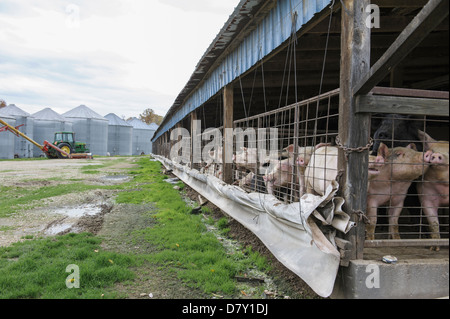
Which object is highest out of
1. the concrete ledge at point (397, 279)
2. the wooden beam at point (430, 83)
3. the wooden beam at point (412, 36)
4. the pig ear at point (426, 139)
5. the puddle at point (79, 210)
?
the wooden beam at point (430, 83)

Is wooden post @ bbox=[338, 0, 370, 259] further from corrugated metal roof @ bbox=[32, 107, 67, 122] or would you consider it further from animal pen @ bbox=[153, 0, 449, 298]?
corrugated metal roof @ bbox=[32, 107, 67, 122]

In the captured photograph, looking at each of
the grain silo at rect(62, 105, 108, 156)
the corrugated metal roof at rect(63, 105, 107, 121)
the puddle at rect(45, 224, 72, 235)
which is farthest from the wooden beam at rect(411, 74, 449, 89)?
the corrugated metal roof at rect(63, 105, 107, 121)

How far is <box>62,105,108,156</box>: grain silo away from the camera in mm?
50934

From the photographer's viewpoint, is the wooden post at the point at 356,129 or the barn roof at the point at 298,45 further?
the barn roof at the point at 298,45

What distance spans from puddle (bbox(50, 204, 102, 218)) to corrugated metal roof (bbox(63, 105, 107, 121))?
48.3 meters

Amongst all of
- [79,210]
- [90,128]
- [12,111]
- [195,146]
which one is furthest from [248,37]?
[90,128]

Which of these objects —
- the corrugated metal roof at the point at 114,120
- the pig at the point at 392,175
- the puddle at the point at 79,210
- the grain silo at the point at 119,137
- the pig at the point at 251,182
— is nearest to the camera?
the pig at the point at 392,175

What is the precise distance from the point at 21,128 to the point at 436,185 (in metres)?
51.6

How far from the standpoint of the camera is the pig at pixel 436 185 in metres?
3.18

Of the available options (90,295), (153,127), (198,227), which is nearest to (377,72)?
(90,295)

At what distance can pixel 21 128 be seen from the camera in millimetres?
43656

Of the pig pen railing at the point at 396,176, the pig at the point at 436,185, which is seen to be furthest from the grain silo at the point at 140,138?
the pig at the point at 436,185

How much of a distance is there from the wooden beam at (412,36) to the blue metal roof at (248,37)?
1166 mm

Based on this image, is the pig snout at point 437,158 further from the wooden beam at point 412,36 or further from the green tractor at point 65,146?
the green tractor at point 65,146
